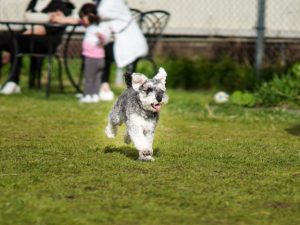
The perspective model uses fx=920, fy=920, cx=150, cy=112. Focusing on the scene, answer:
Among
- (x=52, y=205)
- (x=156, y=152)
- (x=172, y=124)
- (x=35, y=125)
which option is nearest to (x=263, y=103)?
(x=172, y=124)

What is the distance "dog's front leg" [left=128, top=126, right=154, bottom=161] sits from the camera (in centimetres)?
701

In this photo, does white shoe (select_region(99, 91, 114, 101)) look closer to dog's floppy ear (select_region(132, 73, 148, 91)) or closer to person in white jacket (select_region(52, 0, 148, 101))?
person in white jacket (select_region(52, 0, 148, 101))

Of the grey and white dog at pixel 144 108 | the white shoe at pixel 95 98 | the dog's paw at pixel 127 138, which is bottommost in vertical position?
the white shoe at pixel 95 98

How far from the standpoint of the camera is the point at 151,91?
689 centimetres

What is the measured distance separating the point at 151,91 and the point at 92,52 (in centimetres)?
556

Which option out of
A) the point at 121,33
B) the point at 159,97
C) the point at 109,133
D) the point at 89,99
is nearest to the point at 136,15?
the point at 121,33

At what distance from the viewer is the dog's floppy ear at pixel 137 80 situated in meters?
7.04

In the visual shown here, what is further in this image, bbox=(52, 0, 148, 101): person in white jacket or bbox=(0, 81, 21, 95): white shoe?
bbox=(0, 81, 21, 95): white shoe

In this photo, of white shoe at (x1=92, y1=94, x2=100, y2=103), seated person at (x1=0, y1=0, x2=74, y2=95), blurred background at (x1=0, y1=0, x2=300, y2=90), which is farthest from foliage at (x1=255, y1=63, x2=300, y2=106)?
seated person at (x1=0, y1=0, x2=74, y2=95)

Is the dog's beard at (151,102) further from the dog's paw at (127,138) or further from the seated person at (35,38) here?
the seated person at (35,38)

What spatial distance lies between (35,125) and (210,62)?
5.69 meters

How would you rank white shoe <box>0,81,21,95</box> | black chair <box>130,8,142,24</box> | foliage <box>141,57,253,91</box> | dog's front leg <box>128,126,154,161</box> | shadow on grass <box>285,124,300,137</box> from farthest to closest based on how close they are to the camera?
foliage <box>141,57,253,91</box> → black chair <box>130,8,142,24</box> → white shoe <box>0,81,21,95</box> → shadow on grass <box>285,124,300,137</box> → dog's front leg <box>128,126,154,161</box>

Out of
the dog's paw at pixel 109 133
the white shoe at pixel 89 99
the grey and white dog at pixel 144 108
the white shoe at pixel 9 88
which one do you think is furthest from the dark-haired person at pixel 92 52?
the grey and white dog at pixel 144 108

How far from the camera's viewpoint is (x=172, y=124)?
1021 cm
